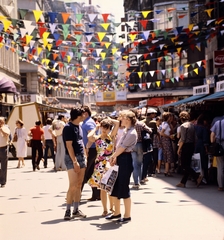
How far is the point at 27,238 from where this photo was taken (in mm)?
7965

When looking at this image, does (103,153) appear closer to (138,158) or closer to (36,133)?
(138,158)

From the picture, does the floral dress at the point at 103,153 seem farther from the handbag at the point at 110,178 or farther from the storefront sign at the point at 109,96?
the storefront sign at the point at 109,96

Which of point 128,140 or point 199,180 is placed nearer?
point 128,140

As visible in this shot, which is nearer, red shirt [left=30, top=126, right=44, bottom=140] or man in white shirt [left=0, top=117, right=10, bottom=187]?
man in white shirt [left=0, top=117, right=10, bottom=187]

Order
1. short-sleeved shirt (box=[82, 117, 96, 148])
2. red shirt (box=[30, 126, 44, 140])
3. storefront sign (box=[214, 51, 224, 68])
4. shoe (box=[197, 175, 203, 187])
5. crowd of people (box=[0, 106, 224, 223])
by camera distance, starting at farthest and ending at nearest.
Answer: storefront sign (box=[214, 51, 224, 68]), red shirt (box=[30, 126, 44, 140]), shoe (box=[197, 175, 203, 187]), short-sleeved shirt (box=[82, 117, 96, 148]), crowd of people (box=[0, 106, 224, 223])

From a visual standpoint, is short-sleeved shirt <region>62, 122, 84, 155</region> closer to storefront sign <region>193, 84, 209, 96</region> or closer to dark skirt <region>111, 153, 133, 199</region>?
dark skirt <region>111, 153, 133, 199</region>

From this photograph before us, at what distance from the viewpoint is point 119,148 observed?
905 cm

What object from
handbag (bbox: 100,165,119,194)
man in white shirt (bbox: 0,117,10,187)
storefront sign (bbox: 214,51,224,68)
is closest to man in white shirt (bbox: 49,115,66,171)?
man in white shirt (bbox: 0,117,10,187)

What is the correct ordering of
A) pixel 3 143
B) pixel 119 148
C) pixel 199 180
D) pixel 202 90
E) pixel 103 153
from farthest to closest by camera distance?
pixel 202 90, pixel 3 143, pixel 199 180, pixel 103 153, pixel 119 148

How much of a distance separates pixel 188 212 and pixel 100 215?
5.01 feet

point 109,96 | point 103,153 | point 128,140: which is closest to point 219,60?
point 103,153

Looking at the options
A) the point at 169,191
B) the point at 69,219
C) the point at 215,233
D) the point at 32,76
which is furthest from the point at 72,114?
the point at 32,76

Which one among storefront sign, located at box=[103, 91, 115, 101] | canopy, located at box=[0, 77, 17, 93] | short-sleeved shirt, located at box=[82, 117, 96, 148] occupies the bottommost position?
short-sleeved shirt, located at box=[82, 117, 96, 148]

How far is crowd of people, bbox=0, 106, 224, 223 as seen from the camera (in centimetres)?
921
